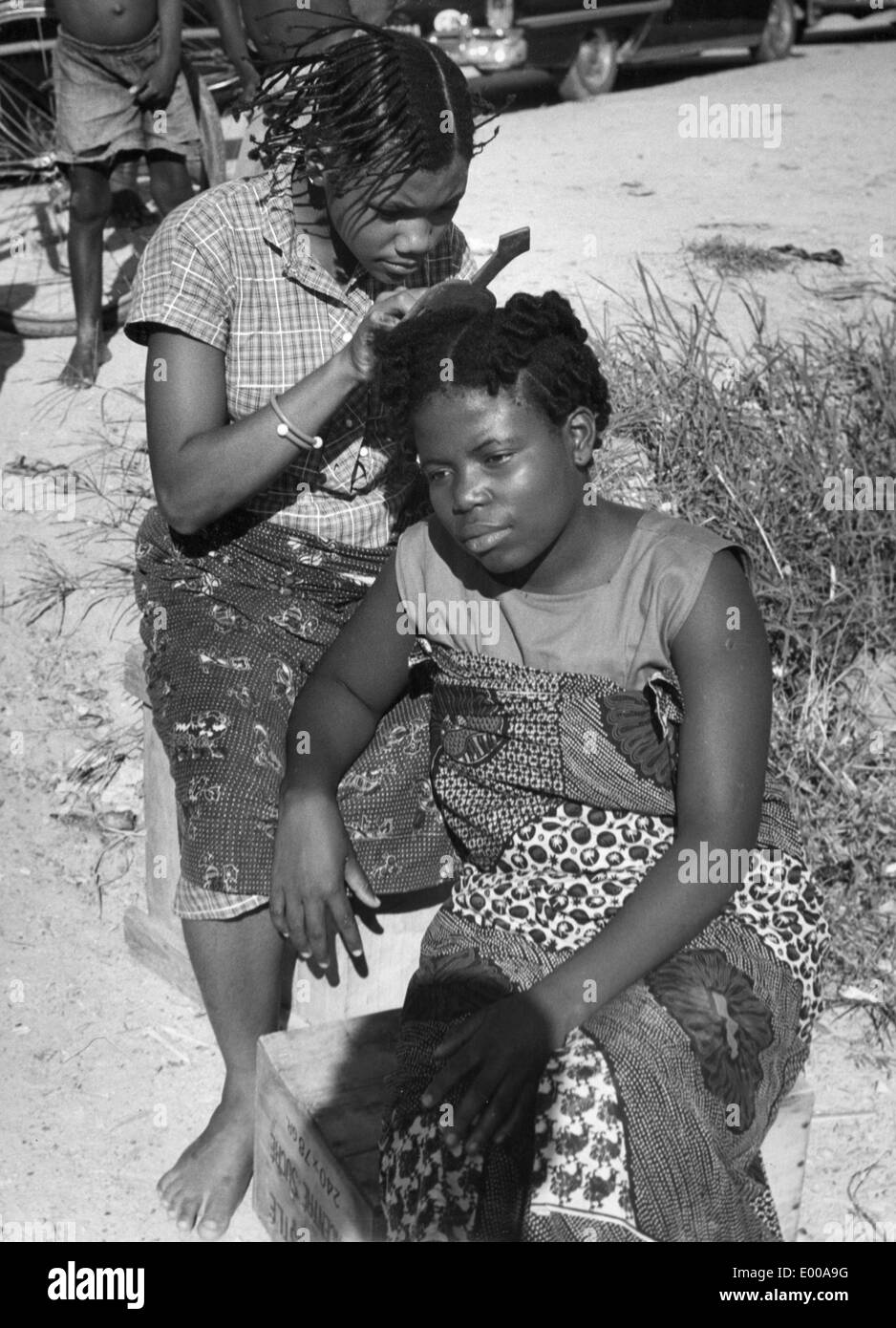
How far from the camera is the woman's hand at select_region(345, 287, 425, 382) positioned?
2.25m

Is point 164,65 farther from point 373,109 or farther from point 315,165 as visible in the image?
point 373,109

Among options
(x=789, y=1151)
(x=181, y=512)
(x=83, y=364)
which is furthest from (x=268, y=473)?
(x=83, y=364)

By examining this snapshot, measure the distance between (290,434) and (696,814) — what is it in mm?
879

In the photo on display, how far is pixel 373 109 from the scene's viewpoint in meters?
2.39

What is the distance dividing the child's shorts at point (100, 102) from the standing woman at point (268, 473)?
2.86 m

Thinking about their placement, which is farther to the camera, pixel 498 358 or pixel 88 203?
pixel 88 203

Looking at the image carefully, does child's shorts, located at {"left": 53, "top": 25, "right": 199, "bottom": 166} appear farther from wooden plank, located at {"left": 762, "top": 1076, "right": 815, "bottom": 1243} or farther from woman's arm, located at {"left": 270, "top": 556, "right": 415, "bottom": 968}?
wooden plank, located at {"left": 762, "top": 1076, "right": 815, "bottom": 1243}

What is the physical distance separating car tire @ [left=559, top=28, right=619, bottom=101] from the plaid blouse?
7.65 metres

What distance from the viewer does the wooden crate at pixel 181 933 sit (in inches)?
106

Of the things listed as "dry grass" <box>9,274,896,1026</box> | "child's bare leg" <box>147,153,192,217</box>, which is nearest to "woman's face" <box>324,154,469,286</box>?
"dry grass" <box>9,274,896,1026</box>

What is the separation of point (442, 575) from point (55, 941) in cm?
141

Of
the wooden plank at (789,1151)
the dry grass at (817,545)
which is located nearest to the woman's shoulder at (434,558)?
the wooden plank at (789,1151)

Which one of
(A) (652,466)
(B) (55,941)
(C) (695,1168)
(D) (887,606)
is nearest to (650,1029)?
(C) (695,1168)

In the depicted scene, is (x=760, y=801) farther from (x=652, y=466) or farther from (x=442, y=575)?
(x=652, y=466)
